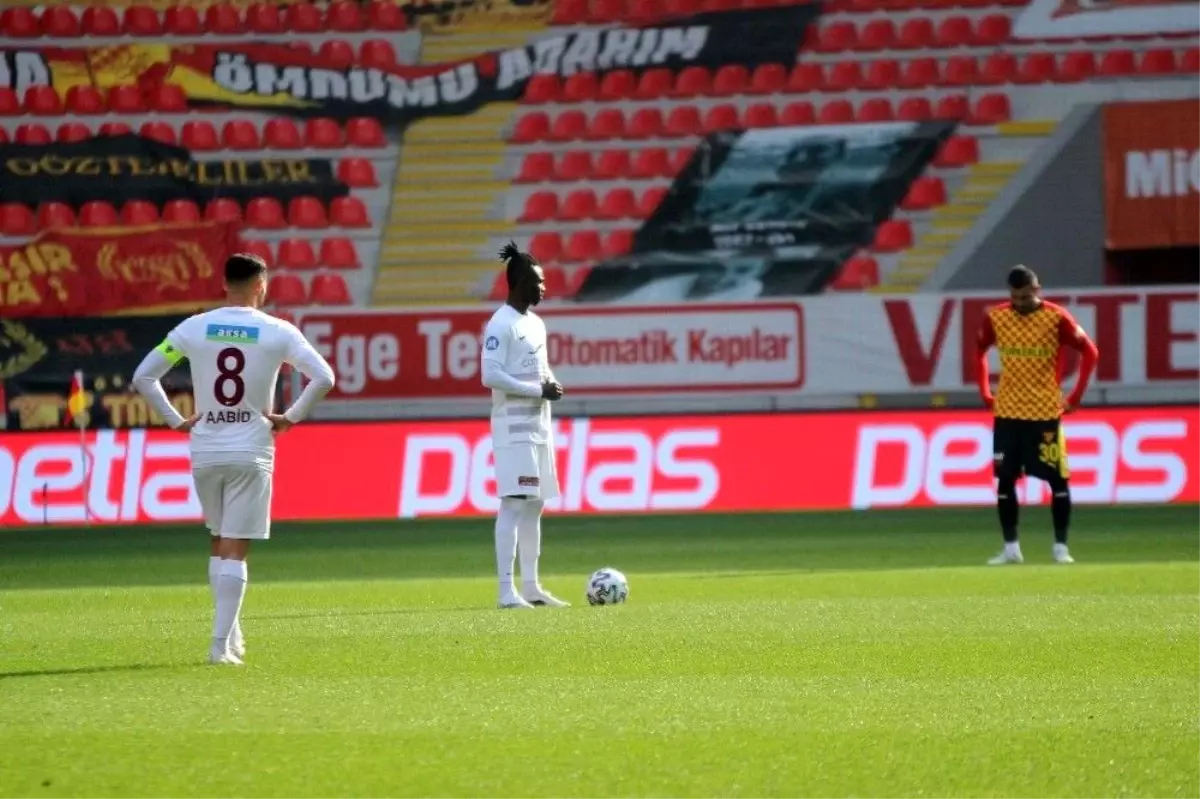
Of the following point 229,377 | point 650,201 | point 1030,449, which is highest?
point 650,201

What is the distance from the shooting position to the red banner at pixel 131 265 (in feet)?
87.7

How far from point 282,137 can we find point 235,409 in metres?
20.7

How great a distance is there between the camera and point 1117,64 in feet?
94.4

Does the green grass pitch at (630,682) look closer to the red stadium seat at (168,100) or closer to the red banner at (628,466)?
the red banner at (628,466)

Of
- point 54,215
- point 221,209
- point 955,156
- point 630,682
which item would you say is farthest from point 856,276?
point 630,682

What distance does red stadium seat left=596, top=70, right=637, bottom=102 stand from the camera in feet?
97.3

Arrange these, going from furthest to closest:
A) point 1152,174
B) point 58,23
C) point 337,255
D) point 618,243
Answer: point 58,23 → point 337,255 → point 618,243 → point 1152,174

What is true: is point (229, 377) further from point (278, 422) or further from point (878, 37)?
point (878, 37)

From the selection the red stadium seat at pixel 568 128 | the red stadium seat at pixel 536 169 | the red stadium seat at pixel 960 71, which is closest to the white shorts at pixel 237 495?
the red stadium seat at pixel 536 169

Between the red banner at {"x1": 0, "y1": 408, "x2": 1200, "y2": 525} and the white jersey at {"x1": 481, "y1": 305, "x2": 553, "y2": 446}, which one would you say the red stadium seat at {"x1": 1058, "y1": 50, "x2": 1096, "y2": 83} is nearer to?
the red banner at {"x1": 0, "y1": 408, "x2": 1200, "y2": 525}

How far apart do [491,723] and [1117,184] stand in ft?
68.0

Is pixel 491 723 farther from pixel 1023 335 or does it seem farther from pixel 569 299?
pixel 569 299

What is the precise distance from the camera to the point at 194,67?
30078 mm

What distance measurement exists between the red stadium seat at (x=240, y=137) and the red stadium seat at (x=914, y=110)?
855 cm
